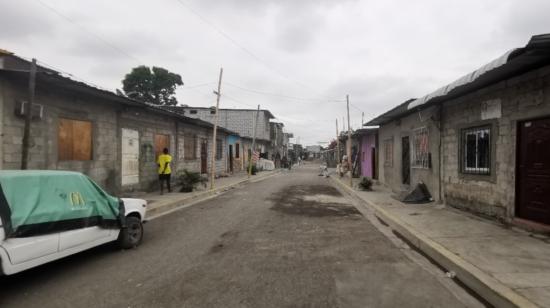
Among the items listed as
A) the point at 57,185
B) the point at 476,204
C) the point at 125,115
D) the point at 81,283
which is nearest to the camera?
the point at 81,283

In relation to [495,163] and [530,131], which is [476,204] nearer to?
[495,163]

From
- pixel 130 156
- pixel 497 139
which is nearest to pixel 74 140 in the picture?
pixel 130 156

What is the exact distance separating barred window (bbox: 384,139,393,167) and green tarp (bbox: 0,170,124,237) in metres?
14.1

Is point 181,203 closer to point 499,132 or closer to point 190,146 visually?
point 190,146

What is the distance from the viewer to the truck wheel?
649cm

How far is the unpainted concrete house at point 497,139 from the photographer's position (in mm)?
6867

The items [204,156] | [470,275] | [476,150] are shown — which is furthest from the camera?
[204,156]

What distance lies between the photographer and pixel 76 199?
5.56m

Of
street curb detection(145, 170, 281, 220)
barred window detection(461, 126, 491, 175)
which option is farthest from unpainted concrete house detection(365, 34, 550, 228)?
street curb detection(145, 170, 281, 220)

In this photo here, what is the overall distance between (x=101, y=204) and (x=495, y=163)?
27.4 feet

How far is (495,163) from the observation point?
27.3 ft

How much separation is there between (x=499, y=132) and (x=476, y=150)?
114cm

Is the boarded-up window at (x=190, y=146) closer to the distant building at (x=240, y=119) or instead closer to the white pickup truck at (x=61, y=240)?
the white pickup truck at (x=61, y=240)

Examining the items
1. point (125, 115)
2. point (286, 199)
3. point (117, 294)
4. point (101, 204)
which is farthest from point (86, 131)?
point (117, 294)
